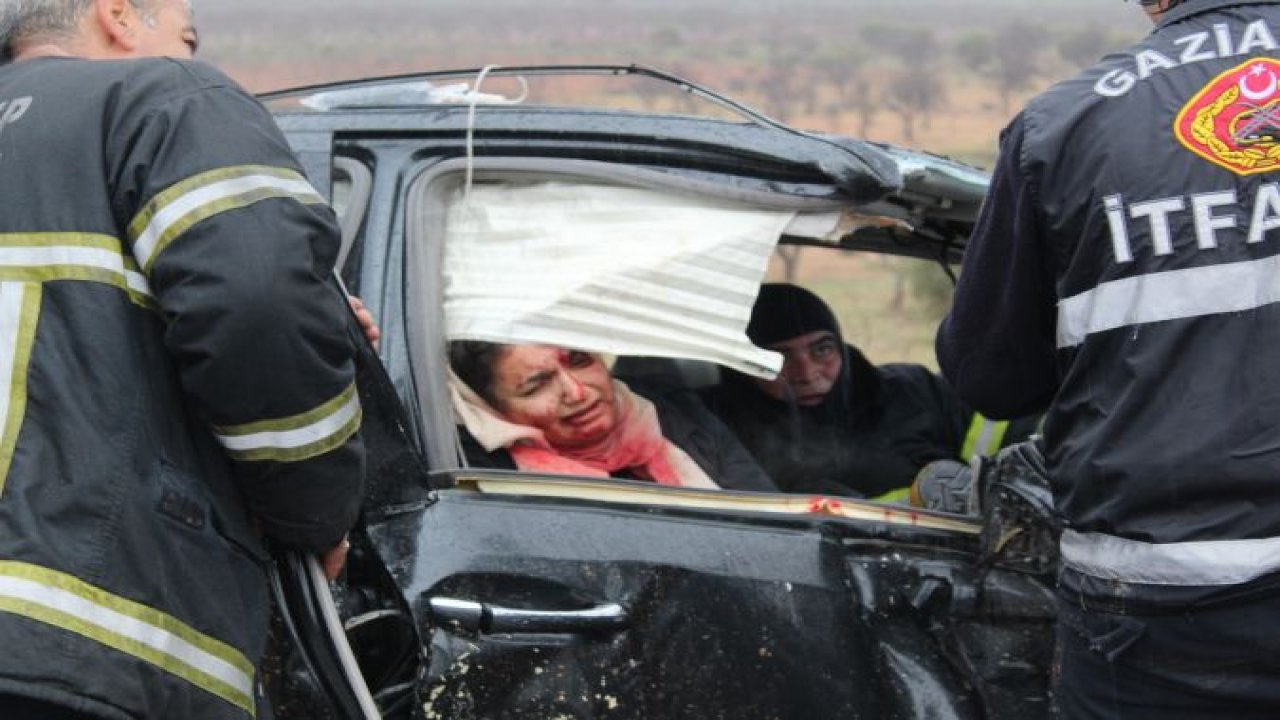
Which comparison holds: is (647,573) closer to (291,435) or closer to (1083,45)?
(291,435)

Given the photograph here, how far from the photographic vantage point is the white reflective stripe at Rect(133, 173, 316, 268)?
1.89 metres

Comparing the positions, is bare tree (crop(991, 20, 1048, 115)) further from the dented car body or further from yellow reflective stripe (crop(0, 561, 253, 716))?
yellow reflective stripe (crop(0, 561, 253, 716))

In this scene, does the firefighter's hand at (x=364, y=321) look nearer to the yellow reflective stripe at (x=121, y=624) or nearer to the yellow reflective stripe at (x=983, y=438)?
the yellow reflective stripe at (x=121, y=624)

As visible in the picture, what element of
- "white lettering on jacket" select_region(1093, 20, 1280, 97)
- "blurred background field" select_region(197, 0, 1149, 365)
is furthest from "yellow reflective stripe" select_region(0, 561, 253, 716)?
"blurred background field" select_region(197, 0, 1149, 365)

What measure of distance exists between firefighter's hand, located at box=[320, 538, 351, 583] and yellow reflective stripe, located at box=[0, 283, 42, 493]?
0.50 metres

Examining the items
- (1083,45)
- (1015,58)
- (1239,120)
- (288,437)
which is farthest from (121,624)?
(1083,45)

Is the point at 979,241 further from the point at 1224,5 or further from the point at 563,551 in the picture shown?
the point at 563,551

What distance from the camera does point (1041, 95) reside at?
86.7 inches

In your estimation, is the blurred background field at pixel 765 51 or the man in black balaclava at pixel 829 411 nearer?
the man in black balaclava at pixel 829 411

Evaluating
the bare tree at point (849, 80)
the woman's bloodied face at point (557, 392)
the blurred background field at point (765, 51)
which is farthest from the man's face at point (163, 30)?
the bare tree at point (849, 80)

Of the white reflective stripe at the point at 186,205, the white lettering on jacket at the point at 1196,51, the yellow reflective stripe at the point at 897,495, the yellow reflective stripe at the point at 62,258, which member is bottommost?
the yellow reflective stripe at the point at 897,495

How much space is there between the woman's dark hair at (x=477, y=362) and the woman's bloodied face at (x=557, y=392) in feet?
0.04

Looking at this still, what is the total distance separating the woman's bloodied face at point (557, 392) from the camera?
10.1 ft

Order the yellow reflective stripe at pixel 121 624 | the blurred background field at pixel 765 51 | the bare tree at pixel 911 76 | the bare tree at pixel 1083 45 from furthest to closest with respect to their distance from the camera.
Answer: the bare tree at pixel 1083 45, the bare tree at pixel 911 76, the blurred background field at pixel 765 51, the yellow reflective stripe at pixel 121 624
